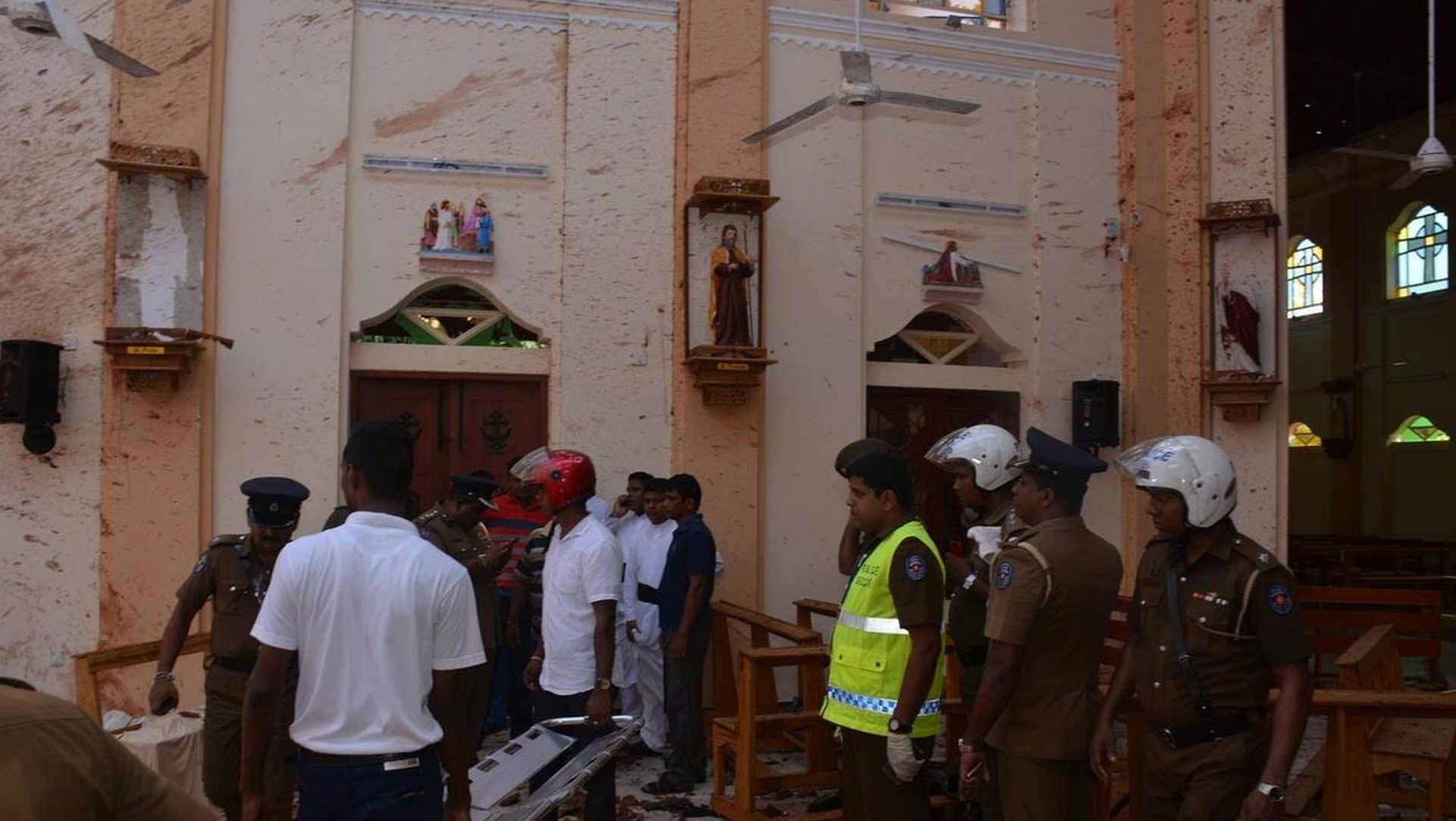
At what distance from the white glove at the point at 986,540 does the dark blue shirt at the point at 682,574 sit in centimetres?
236

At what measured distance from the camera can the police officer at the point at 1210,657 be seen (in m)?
3.72

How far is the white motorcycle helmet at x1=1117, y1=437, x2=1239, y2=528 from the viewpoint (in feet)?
13.0

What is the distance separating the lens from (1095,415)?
10.1 m

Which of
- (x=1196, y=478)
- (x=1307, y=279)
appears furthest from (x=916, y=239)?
(x=1307, y=279)

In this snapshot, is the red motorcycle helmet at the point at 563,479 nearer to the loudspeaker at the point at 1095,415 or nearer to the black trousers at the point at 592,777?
the black trousers at the point at 592,777

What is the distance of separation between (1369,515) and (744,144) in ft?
55.4

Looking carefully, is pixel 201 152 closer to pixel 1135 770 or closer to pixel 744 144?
pixel 744 144

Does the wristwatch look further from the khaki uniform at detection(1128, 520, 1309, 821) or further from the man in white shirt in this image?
the man in white shirt

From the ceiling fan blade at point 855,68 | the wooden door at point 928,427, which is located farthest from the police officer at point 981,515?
the wooden door at point 928,427

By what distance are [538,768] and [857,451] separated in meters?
1.82

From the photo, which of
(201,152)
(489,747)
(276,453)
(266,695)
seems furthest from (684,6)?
(266,695)

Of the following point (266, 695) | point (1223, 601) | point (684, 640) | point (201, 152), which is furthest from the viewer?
point (201, 152)

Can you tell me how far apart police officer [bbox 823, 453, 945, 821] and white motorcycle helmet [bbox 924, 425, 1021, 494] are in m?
0.90

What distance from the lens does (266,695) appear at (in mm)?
3277
